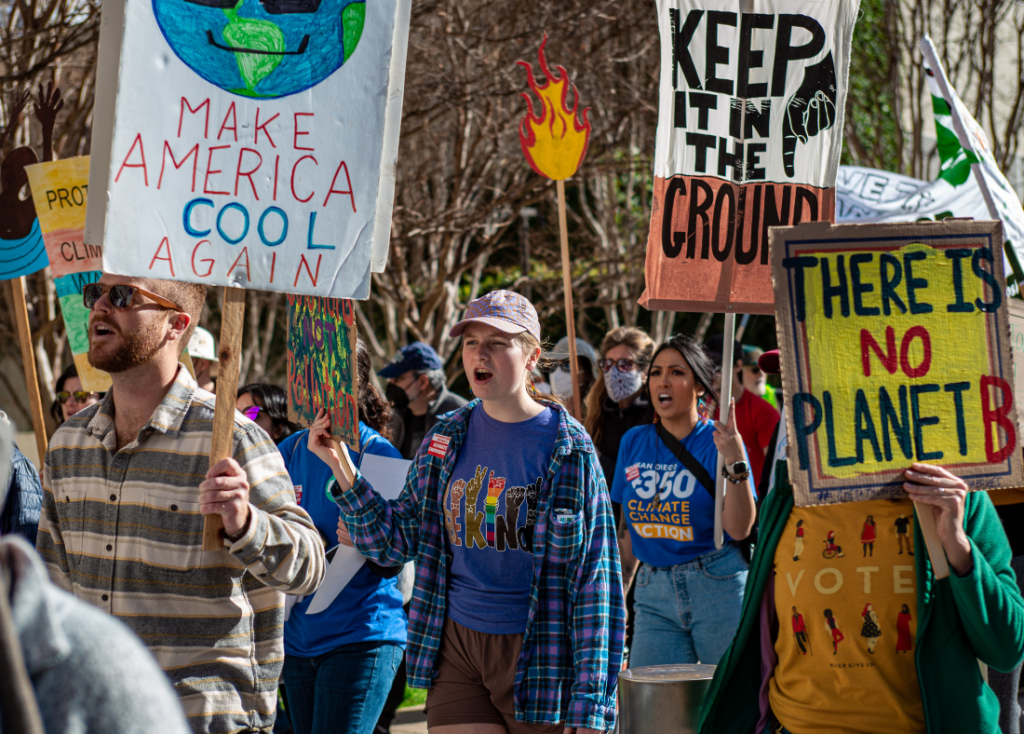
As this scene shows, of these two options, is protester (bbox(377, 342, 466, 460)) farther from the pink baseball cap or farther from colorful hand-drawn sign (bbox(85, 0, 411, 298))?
colorful hand-drawn sign (bbox(85, 0, 411, 298))

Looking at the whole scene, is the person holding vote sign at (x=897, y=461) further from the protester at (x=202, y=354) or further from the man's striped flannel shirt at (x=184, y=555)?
→ the protester at (x=202, y=354)

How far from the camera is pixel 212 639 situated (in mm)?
2648

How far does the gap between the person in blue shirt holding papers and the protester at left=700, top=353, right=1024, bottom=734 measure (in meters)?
1.47

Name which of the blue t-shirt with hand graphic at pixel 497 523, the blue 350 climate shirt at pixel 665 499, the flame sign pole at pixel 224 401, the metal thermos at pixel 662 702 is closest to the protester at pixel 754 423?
the blue 350 climate shirt at pixel 665 499

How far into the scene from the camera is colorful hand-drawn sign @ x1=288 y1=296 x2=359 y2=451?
10.5 ft

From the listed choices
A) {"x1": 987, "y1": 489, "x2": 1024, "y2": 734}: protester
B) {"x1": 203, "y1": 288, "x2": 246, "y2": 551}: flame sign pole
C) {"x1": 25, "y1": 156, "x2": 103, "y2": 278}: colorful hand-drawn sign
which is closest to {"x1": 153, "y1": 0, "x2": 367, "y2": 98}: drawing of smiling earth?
{"x1": 203, "y1": 288, "x2": 246, "y2": 551}: flame sign pole

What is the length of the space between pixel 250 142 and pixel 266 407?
2.55 m

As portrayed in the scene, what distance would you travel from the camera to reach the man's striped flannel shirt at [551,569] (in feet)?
10.5

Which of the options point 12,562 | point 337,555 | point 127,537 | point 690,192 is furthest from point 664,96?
point 12,562

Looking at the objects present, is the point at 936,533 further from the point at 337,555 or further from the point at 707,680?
the point at 337,555

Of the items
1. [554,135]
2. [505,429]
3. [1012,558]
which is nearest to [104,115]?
[505,429]

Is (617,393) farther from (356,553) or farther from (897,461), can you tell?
(897,461)

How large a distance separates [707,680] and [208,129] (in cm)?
258

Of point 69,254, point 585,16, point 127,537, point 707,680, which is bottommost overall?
point 707,680
